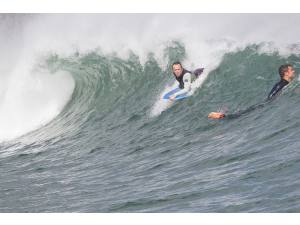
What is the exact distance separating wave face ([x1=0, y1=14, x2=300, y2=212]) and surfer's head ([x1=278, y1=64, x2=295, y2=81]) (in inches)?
3.3

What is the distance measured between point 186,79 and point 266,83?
1074mm

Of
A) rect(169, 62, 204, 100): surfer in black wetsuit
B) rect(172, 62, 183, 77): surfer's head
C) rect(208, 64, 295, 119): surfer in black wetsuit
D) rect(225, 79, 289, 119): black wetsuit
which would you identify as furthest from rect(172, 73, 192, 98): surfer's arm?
rect(225, 79, 289, 119): black wetsuit

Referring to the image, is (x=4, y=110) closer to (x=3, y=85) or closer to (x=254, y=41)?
(x=3, y=85)

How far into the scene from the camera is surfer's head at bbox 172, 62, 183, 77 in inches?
358

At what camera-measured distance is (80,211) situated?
601 cm

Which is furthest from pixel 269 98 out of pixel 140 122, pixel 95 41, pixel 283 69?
pixel 95 41

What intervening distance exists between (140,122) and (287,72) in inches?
74.1

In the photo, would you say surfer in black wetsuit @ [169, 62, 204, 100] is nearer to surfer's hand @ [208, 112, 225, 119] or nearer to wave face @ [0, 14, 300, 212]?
wave face @ [0, 14, 300, 212]

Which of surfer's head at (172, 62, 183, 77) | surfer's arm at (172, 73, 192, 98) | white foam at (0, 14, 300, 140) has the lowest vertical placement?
surfer's arm at (172, 73, 192, 98)

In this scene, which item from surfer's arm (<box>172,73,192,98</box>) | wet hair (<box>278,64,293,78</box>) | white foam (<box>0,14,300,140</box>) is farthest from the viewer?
white foam (<box>0,14,300,140</box>)

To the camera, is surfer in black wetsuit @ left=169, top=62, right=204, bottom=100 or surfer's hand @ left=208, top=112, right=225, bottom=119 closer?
surfer's hand @ left=208, top=112, right=225, bottom=119

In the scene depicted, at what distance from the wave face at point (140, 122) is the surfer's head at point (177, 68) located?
12 cm

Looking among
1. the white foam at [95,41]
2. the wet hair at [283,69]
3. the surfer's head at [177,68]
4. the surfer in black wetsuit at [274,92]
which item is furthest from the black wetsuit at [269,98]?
the surfer's head at [177,68]
